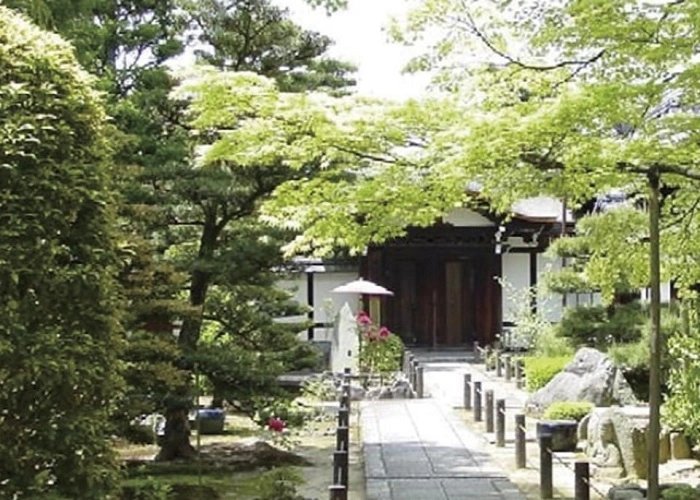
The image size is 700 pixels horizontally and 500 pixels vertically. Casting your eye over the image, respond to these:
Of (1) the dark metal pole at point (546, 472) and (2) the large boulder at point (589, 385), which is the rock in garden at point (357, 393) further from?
(1) the dark metal pole at point (546, 472)

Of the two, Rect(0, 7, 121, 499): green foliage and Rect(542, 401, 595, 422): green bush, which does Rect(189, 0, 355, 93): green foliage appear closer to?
Rect(542, 401, 595, 422): green bush

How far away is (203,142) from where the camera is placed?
13.3 metres

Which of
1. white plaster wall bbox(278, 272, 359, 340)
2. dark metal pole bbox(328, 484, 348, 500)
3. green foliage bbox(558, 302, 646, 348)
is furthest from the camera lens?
white plaster wall bbox(278, 272, 359, 340)

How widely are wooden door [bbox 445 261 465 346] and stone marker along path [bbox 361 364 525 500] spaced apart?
11.1 metres

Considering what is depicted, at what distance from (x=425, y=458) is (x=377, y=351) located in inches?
363

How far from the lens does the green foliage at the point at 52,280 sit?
5.86m

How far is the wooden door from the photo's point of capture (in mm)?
29000

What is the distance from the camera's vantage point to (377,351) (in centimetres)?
2184

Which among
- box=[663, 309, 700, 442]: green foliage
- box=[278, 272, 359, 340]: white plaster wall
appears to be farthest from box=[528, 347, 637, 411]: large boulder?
box=[278, 272, 359, 340]: white plaster wall

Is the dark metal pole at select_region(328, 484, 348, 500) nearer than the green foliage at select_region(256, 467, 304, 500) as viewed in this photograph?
Yes

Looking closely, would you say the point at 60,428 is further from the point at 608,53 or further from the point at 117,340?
the point at 608,53

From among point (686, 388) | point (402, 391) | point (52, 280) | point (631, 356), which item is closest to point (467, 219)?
point (402, 391)

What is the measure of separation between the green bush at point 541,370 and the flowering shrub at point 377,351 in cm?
359

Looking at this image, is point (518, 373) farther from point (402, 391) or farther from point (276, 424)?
point (276, 424)
